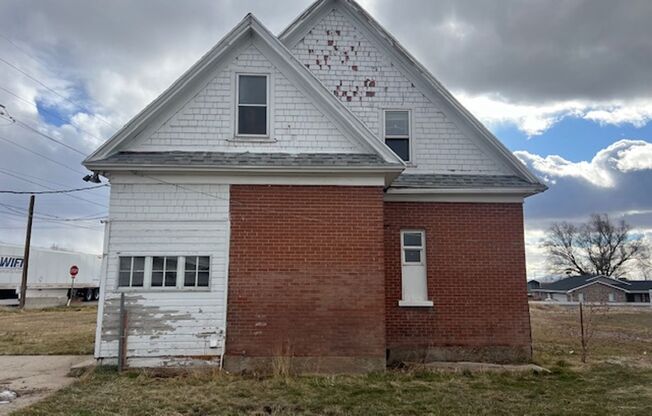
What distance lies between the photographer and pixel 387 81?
12.8 metres

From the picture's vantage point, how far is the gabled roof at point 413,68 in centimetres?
1216

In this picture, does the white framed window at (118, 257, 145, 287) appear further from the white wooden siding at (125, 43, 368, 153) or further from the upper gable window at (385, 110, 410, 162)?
the upper gable window at (385, 110, 410, 162)

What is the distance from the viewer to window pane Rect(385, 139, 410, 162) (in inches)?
491

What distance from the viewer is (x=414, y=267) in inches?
465

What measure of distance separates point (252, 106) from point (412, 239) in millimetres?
4926

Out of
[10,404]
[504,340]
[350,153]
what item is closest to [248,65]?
[350,153]

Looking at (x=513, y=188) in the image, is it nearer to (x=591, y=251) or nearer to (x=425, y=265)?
(x=425, y=265)

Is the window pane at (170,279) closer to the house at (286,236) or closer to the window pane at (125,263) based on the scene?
the house at (286,236)

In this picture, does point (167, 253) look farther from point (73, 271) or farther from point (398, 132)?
point (73, 271)

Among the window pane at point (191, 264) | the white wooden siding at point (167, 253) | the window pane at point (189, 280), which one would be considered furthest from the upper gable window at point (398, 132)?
the window pane at point (189, 280)

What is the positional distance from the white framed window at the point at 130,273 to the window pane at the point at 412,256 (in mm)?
5993

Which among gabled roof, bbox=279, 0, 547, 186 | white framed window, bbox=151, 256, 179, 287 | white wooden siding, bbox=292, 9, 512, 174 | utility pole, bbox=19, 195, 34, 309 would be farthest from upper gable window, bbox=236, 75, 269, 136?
utility pole, bbox=19, 195, 34, 309

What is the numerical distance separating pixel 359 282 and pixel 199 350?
341 cm

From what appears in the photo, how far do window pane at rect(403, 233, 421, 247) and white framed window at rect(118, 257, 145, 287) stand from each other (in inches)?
236
